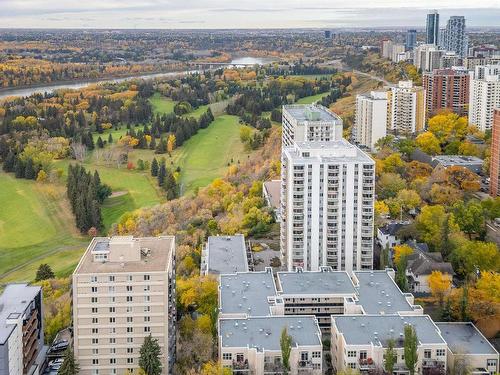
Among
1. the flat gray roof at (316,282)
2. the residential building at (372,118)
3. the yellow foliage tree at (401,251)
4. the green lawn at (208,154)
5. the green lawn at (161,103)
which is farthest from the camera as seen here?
the green lawn at (161,103)

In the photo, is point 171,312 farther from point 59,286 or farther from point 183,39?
point 183,39

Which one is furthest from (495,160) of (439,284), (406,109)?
(406,109)

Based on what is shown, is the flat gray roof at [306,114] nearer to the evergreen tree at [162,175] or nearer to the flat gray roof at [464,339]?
the evergreen tree at [162,175]

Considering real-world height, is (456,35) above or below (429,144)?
above

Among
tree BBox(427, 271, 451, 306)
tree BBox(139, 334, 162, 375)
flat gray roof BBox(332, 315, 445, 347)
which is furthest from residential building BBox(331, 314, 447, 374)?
tree BBox(139, 334, 162, 375)

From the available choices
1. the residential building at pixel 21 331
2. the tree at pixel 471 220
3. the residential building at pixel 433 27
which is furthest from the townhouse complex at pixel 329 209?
the residential building at pixel 433 27

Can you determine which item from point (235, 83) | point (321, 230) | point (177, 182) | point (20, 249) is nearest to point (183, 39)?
point (235, 83)

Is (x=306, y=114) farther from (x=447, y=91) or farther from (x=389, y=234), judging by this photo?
(x=447, y=91)
